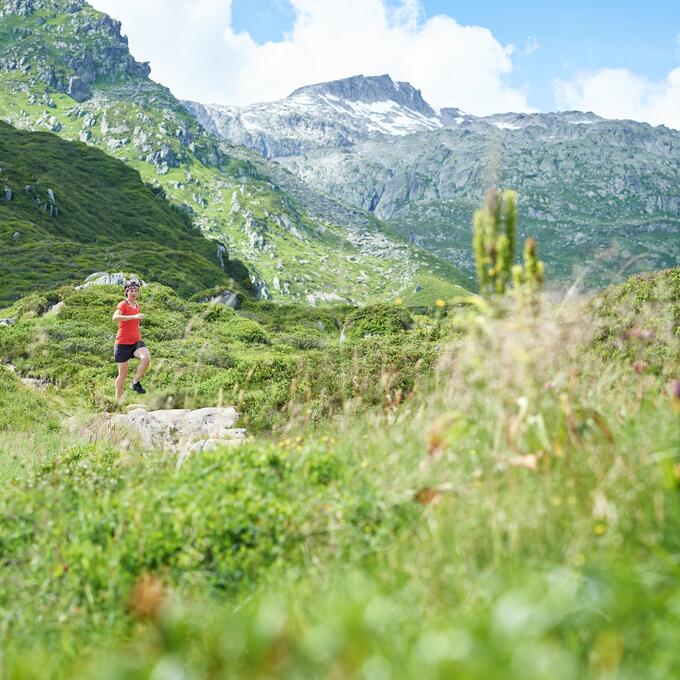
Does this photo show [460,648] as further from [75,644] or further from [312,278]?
[312,278]

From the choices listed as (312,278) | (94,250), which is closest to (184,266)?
(94,250)

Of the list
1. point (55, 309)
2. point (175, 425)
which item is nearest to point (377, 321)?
point (55, 309)

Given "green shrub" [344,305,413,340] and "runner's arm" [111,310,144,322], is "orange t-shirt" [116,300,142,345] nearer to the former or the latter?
"runner's arm" [111,310,144,322]

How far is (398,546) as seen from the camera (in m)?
3.83

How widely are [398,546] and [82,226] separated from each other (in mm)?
87959

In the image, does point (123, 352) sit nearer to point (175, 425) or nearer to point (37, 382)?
point (175, 425)

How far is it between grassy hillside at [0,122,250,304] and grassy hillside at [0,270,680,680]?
48.2 m

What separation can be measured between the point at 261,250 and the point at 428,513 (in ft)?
645

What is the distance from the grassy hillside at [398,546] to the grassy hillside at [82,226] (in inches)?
1897

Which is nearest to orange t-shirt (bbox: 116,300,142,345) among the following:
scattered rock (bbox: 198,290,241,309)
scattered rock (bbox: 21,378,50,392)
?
scattered rock (bbox: 21,378,50,392)

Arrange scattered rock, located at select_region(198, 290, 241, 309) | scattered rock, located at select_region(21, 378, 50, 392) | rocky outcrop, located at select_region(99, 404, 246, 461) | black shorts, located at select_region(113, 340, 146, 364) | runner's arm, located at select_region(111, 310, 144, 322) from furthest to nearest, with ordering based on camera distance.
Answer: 1. scattered rock, located at select_region(198, 290, 241, 309)
2. scattered rock, located at select_region(21, 378, 50, 392)
3. black shorts, located at select_region(113, 340, 146, 364)
4. runner's arm, located at select_region(111, 310, 144, 322)
5. rocky outcrop, located at select_region(99, 404, 246, 461)

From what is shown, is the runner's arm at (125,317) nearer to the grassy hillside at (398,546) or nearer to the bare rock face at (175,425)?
the bare rock face at (175,425)

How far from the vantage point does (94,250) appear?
64625 mm

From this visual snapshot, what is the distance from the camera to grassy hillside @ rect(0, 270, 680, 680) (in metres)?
2.22
